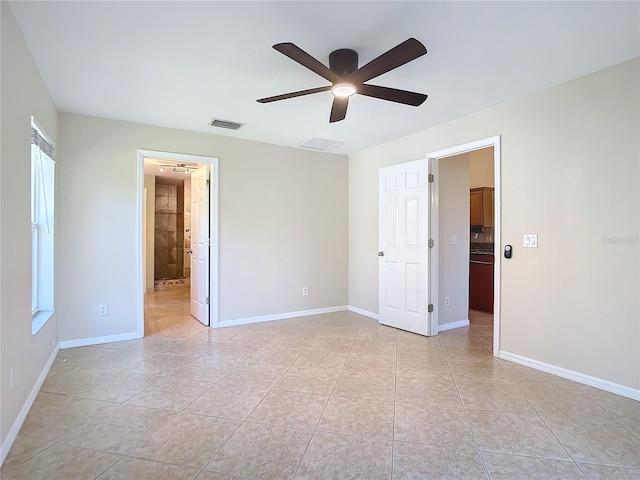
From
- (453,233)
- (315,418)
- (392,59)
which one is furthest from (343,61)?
(453,233)

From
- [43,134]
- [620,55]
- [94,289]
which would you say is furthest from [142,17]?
[620,55]

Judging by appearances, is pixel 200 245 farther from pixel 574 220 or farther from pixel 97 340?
pixel 574 220

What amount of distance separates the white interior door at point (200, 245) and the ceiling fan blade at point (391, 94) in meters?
2.69

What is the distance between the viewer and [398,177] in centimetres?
440

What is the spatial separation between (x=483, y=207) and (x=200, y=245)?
4323 mm

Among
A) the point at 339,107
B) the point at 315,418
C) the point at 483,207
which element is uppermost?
the point at 339,107

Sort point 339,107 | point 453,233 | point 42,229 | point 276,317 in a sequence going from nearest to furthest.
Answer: point 339,107
point 42,229
point 453,233
point 276,317

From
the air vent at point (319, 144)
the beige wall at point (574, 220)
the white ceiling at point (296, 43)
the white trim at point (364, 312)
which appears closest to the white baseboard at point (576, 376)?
the beige wall at point (574, 220)

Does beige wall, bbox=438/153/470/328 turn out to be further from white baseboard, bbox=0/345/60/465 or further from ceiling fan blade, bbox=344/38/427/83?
white baseboard, bbox=0/345/60/465

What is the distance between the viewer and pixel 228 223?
450 cm

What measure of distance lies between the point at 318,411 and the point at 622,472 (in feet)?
5.37

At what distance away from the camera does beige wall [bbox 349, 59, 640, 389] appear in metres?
2.52

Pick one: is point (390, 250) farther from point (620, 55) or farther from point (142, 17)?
point (142, 17)

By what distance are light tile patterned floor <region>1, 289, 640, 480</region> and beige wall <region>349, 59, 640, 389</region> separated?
1.08ft
